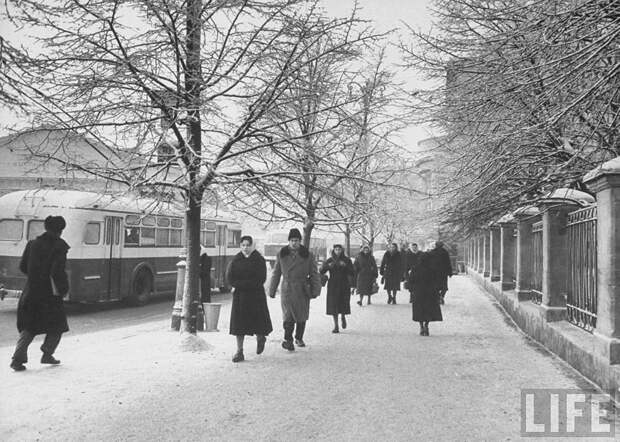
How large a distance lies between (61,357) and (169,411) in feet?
11.9

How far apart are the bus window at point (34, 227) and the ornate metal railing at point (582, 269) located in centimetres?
1159

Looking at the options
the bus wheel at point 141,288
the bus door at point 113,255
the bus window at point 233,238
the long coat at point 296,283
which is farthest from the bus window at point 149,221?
the long coat at point 296,283

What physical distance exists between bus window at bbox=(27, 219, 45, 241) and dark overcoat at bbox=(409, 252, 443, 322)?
9.00 meters

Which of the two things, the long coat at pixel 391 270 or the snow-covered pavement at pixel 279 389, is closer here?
the snow-covered pavement at pixel 279 389

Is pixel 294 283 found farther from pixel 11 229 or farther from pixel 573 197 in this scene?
pixel 11 229

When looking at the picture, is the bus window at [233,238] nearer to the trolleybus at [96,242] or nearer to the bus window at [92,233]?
the trolleybus at [96,242]

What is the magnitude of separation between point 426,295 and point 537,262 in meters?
2.74

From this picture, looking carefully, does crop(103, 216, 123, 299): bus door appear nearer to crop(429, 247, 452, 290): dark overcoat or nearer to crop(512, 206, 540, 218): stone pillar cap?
A: crop(429, 247, 452, 290): dark overcoat

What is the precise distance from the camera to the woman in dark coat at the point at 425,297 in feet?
37.0

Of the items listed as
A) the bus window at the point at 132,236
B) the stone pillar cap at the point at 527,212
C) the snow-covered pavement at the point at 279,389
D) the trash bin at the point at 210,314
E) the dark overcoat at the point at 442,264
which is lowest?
the snow-covered pavement at the point at 279,389

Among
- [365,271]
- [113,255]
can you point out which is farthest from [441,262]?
[113,255]

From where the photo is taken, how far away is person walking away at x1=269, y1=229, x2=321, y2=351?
933 cm

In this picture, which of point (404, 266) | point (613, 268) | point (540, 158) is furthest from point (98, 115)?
point (404, 266)

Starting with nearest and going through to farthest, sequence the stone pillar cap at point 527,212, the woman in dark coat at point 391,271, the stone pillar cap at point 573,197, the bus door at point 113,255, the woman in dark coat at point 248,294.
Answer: the woman in dark coat at point 248,294 → the stone pillar cap at point 573,197 → the stone pillar cap at point 527,212 → the bus door at point 113,255 → the woman in dark coat at point 391,271
